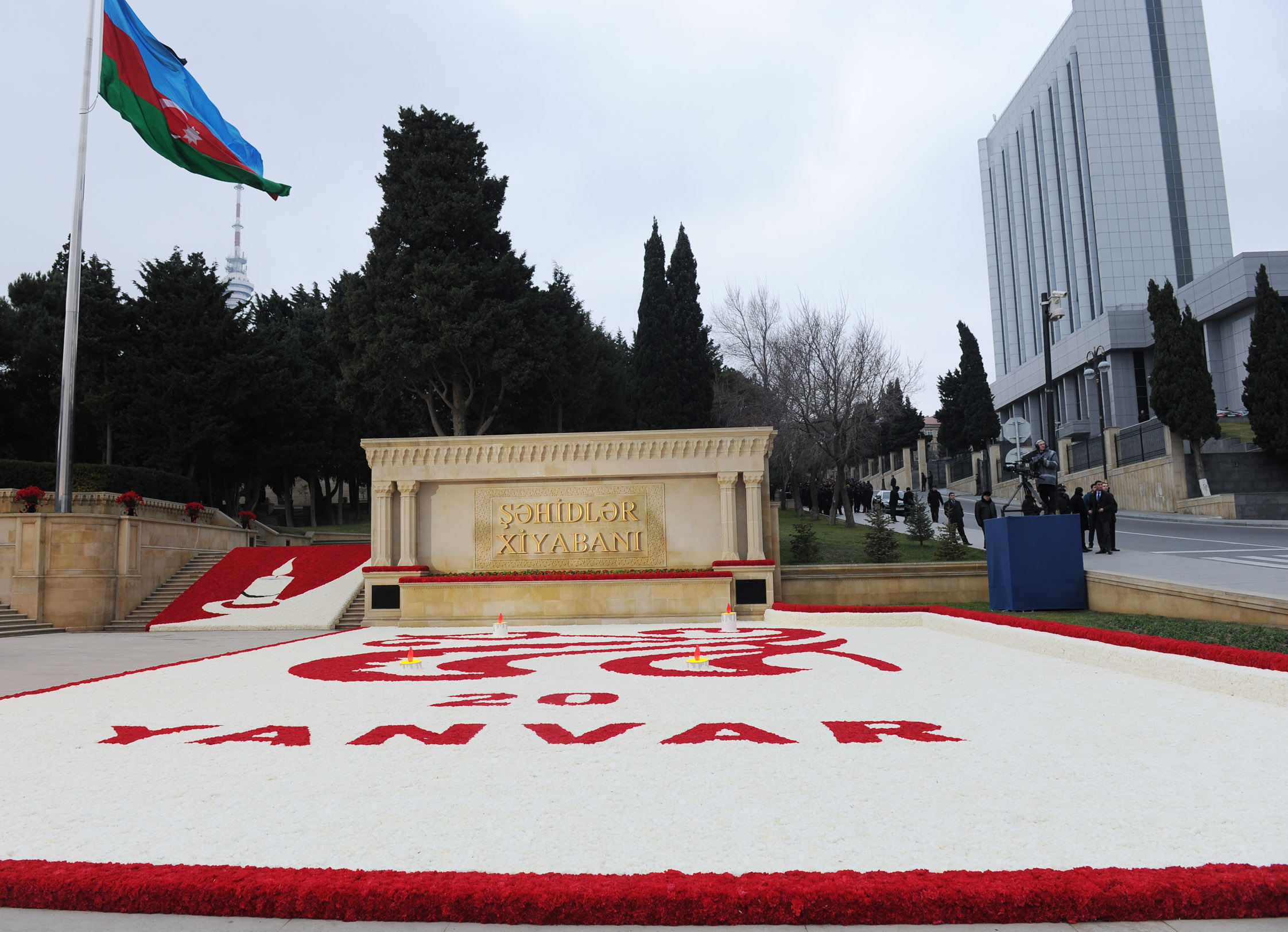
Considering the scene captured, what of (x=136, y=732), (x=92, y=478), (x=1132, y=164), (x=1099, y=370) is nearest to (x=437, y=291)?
(x=92, y=478)

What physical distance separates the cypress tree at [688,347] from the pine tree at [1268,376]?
20423 mm

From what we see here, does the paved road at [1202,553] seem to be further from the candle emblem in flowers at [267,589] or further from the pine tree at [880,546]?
the candle emblem in flowers at [267,589]

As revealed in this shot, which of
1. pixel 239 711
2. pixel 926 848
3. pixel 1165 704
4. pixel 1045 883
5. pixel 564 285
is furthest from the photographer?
pixel 564 285

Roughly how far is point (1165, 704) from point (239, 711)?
287 inches

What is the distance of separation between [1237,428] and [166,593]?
144ft

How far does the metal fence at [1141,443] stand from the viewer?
101 feet

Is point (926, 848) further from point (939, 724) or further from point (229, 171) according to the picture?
point (229, 171)

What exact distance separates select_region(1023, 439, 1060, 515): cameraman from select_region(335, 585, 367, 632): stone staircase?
14.8m

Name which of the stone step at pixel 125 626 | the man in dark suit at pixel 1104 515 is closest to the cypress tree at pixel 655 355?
the man in dark suit at pixel 1104 515

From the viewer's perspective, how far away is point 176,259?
109 feet

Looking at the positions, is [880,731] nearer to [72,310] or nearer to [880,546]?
[880,546]

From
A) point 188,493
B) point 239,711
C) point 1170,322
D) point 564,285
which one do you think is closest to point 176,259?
point 188,493

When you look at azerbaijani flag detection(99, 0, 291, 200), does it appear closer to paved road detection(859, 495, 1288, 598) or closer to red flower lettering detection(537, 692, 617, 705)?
red flower lettering detection(537, 692, 617, 705)

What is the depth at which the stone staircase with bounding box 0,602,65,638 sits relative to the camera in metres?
17.0
